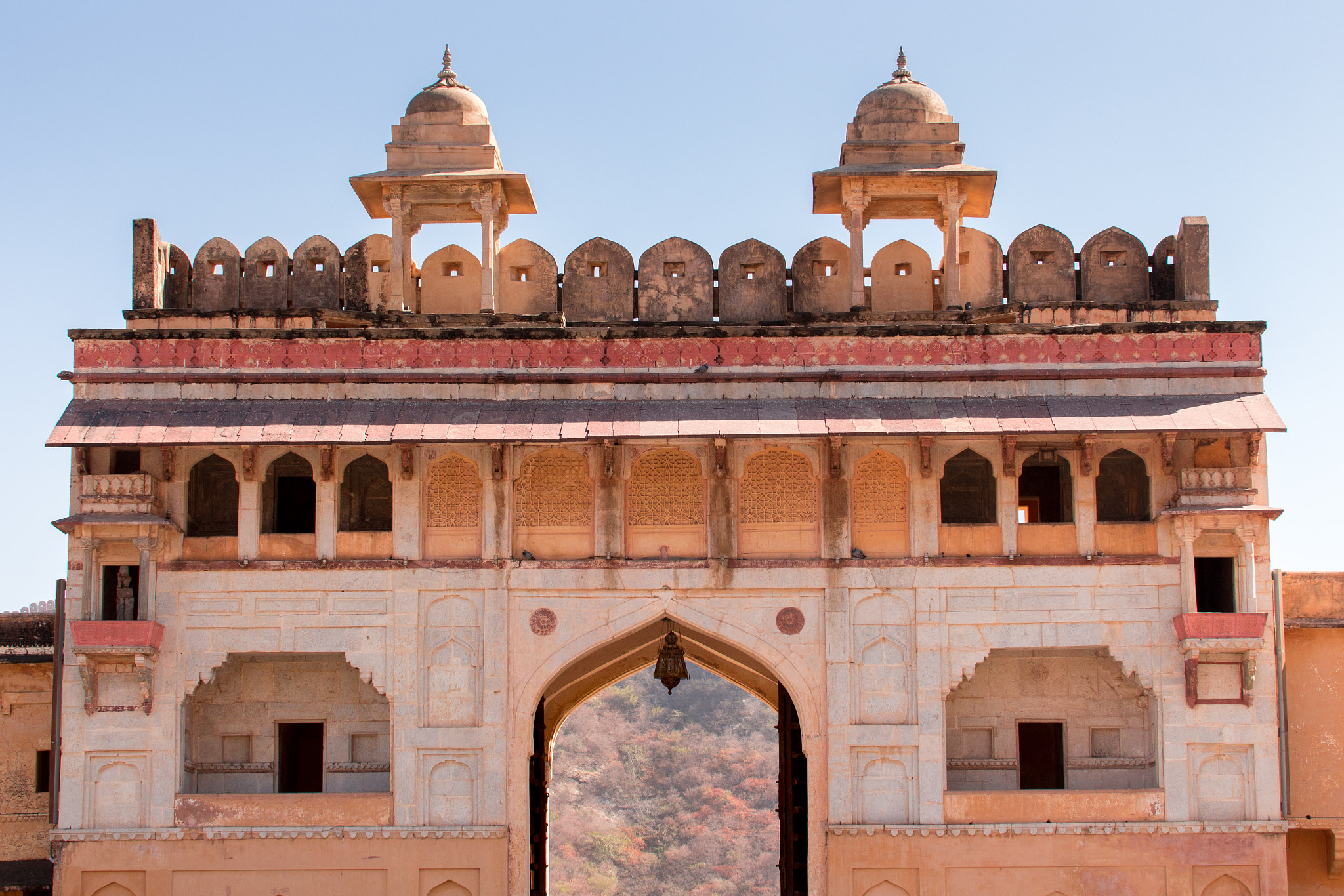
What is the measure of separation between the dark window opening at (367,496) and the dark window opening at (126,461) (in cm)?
198

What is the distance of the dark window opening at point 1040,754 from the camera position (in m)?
13.9

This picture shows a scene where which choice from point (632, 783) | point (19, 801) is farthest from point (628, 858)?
point (19, 801)

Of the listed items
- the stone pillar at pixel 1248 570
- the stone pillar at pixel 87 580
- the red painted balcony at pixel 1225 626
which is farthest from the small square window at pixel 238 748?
the stone pillar at pixel 1248 570

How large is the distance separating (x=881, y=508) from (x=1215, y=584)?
3.38 metres

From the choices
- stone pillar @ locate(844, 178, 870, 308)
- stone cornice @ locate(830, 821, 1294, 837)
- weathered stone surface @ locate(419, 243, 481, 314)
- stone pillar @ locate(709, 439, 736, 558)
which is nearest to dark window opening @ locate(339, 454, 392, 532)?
weathered stone surface @ locate(419, 243, 481, 314)

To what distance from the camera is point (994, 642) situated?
12992mm

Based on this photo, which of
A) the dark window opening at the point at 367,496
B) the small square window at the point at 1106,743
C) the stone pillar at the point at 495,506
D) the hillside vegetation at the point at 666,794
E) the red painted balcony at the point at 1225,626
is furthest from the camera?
the hillside vegetation at the point at 666,794

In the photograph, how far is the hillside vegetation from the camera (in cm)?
4091

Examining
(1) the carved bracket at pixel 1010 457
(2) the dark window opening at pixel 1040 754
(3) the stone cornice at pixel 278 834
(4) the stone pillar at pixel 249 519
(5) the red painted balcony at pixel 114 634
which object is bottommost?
(3) the stone cornice at pixel 278 834

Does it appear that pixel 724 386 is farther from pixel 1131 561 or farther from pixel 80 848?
pixel 80 848

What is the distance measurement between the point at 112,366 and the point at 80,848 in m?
4.48

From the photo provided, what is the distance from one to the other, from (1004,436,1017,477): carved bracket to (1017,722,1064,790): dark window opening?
2.57 metres

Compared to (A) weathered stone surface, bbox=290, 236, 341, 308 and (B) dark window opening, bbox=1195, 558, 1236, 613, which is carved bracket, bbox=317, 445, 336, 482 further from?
(B) dark window opening, bbox=1195, 558, 1236, 613

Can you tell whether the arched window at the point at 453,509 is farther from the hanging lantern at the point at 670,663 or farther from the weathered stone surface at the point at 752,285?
the weathered stone surface at the point at 752,285
